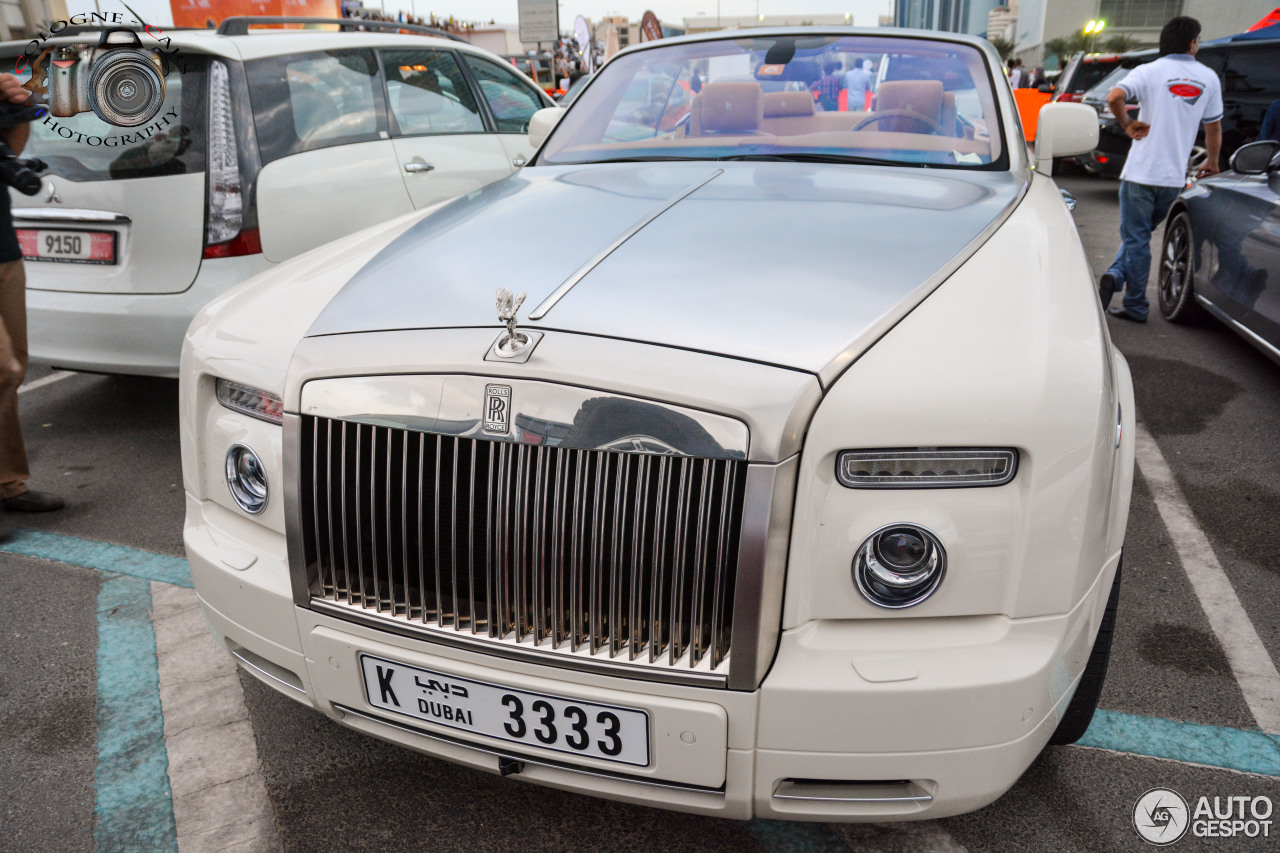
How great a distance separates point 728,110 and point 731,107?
15 millimetres

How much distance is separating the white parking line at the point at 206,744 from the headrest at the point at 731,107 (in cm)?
217

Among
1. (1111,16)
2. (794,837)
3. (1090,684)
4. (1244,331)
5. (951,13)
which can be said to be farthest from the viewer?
(951,13)

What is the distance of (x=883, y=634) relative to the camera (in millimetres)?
1526

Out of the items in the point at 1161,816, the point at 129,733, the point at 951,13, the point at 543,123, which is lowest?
the point at 129,733

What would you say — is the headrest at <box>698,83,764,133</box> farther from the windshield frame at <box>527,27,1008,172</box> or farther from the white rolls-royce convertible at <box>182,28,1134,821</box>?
the white rolls-royce convertible at <box>182,28,1134,821</box>

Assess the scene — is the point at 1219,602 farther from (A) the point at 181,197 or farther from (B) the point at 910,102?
(A) the point at 181,197

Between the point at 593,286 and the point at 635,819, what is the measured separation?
1.17m

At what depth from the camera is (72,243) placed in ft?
13.0

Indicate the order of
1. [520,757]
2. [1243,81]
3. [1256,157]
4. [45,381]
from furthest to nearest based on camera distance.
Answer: [1243,81], [45,381], [1256,157], [520,757]

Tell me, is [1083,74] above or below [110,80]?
above

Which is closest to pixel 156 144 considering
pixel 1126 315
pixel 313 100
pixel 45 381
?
pixel 313 100

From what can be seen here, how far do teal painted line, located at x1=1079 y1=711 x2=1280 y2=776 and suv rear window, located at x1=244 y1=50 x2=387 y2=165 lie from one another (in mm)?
3694

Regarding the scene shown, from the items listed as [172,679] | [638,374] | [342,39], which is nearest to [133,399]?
[342,39]
